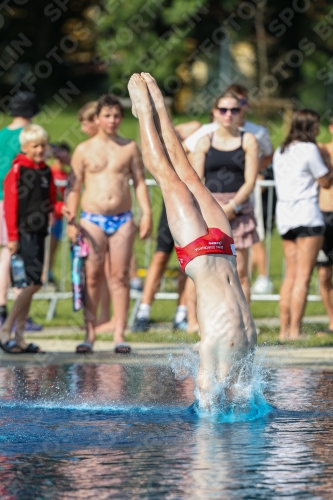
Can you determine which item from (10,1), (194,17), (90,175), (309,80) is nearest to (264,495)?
(90,175)

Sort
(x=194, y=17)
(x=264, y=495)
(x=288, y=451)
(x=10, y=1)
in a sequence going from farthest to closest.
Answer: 1. (x=10, y=1)
2. (x=194, y=17)
3. (x=288, y=451)
4. (x=264, y=495)

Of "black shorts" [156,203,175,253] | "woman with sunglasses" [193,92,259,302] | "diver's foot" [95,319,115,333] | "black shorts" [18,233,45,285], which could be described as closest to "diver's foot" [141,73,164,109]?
"woman with sunglasses" [193,92,259,302]

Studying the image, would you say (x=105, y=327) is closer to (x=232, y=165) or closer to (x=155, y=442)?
(x=232, y=165)

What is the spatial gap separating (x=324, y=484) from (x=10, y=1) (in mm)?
33853

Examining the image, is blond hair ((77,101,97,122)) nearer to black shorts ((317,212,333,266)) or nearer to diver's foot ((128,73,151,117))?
black shorts ((317,212,333,266))

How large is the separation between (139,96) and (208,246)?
52.1 inches

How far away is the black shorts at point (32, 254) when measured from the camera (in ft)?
28.9

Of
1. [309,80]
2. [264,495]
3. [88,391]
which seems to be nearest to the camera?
[264,495]

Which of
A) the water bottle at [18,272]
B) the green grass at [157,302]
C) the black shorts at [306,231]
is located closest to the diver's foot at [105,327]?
the green grass at [157,302]

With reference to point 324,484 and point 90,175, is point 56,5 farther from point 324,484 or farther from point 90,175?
point 324,484

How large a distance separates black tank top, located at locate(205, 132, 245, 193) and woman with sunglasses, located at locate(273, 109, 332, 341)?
0.56 meters

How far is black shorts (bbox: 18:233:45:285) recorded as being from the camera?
28.9ft

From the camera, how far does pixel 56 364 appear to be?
8.20m

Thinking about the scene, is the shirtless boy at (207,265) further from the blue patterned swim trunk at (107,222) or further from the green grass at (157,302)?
the green grass at (157,302)
